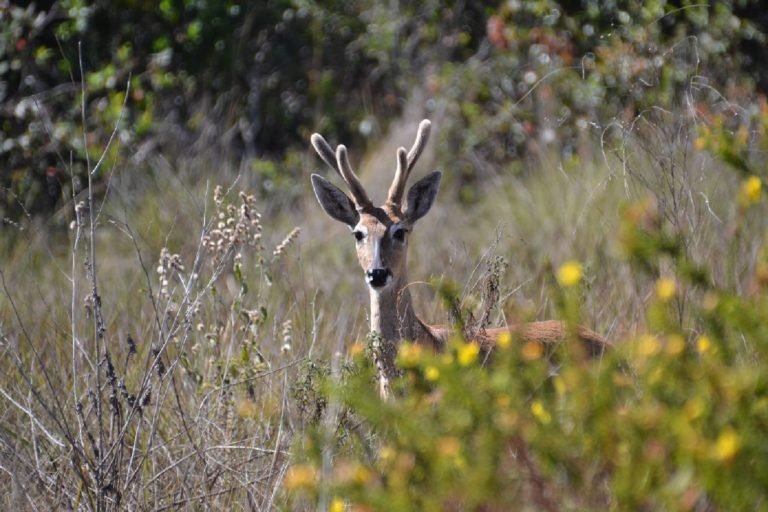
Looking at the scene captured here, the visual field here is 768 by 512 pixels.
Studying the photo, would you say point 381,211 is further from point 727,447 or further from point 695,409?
point 727,447

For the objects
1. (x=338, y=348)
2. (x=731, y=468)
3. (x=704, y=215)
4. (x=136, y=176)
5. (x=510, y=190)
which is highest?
(x=731, y=468)

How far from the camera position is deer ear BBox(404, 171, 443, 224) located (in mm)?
7254

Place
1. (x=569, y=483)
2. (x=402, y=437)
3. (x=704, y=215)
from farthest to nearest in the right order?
(x=704, y=215), (x=402, y=437), (x=569, y=483)

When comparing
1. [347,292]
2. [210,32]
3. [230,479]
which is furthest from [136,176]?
[230,479]

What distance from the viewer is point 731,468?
2.98 metres

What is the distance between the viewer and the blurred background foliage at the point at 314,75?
11062 millimetres

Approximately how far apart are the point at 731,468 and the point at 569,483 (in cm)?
48

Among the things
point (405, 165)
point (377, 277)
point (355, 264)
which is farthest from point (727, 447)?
point (355, 264)

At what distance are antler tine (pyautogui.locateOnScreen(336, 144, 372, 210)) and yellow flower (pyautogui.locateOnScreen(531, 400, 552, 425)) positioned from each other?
328cm

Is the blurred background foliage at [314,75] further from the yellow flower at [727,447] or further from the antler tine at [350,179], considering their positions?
the yellow flower at [727,447]

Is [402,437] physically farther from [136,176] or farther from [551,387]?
[136,176]

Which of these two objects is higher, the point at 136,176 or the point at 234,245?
the point at 234,245

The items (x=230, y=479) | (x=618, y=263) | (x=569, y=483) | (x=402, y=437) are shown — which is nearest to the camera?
(x=569, y=483)

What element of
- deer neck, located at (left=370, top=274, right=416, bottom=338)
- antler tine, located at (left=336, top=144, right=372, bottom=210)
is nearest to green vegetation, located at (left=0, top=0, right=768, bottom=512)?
deer neck, located at (left=370, top=274, right=416, bottom=338)
